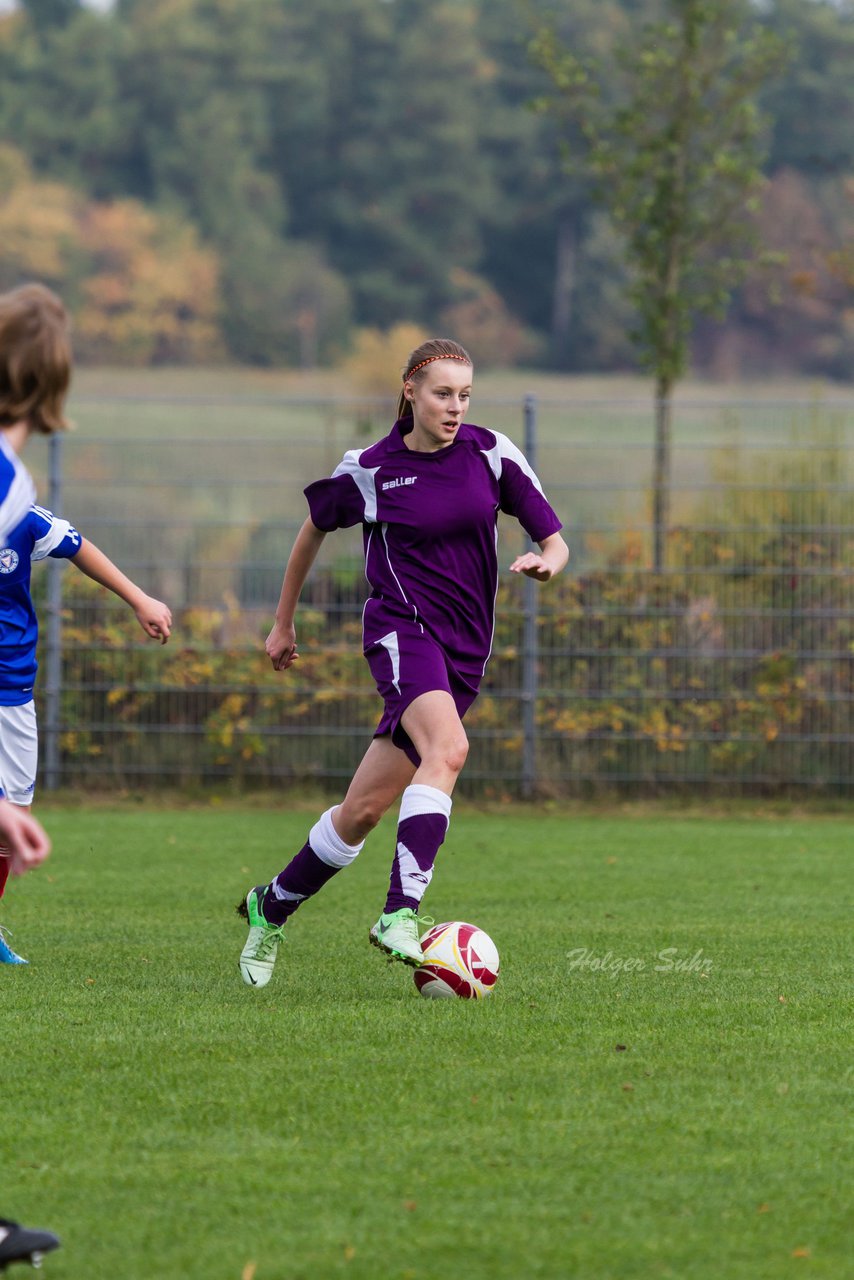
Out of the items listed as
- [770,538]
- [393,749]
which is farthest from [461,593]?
[770,538]

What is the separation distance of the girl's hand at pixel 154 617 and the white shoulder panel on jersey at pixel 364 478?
2.52ft

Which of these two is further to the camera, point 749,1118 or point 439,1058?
point 439,1058

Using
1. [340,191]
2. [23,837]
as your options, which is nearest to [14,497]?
[23,837]

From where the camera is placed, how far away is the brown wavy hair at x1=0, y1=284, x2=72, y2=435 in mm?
3818

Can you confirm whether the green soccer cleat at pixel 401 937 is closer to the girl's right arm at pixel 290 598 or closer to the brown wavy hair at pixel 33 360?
the girl's right arm at pixel 290 598

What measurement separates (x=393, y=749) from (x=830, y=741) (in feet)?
24.9

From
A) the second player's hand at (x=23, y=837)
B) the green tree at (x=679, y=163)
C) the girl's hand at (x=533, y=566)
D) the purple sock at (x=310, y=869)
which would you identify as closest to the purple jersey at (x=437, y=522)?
the girl's hand at (x=533, y=566)

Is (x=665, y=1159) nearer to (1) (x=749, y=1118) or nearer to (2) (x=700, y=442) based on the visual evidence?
(1) (x=749, y=1118)

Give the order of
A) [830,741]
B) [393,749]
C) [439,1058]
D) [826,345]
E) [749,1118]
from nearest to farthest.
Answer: [749,1118]
[439,1058]
[393,749]
[830,741]
[826,345]

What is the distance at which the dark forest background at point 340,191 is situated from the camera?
6188cm

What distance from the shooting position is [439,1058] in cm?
513

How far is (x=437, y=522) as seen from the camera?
625cm

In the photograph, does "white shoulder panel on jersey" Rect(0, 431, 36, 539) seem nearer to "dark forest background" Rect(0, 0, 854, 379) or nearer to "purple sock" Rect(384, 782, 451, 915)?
"purple sock" Rect(384, 782, 451, 915)

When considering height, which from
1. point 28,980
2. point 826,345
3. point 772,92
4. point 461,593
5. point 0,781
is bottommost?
point 28,980
